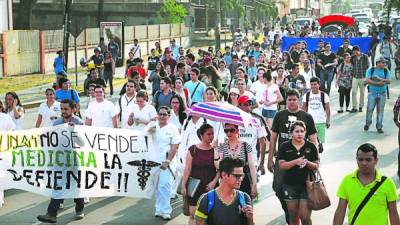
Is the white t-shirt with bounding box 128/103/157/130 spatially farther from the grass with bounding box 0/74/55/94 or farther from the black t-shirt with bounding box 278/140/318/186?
the grass with bounding box 0/74/55/94

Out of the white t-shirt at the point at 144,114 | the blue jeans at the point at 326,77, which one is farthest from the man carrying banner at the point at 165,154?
the blue jeans at the point at 326,77

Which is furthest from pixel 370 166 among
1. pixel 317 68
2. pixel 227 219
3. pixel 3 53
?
pixel 3 53

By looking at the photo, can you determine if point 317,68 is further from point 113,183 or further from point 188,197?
point 188,197

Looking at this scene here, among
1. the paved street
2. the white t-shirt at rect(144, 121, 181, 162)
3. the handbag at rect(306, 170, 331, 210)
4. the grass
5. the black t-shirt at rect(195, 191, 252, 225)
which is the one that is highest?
the black t-shirt at rect(195, 191, 252, 225)

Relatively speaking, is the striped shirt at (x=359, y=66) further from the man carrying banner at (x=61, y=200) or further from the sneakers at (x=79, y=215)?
the sneakers at (x=79, y=215)

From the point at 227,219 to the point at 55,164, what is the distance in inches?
195

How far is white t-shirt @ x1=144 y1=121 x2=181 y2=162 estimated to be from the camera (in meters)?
10.2

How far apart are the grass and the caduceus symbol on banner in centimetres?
1717

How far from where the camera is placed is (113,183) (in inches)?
408

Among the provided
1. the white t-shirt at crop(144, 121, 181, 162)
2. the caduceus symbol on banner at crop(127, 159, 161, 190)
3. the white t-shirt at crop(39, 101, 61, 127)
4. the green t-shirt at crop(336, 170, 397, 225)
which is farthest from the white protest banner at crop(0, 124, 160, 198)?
the green t-shirt at crop(336, 170, 397, 225)

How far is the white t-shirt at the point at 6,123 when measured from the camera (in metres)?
11.0

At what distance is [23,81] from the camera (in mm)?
30578

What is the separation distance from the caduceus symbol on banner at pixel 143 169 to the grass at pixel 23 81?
56.3ft

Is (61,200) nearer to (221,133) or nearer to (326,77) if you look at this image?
(221,133)
